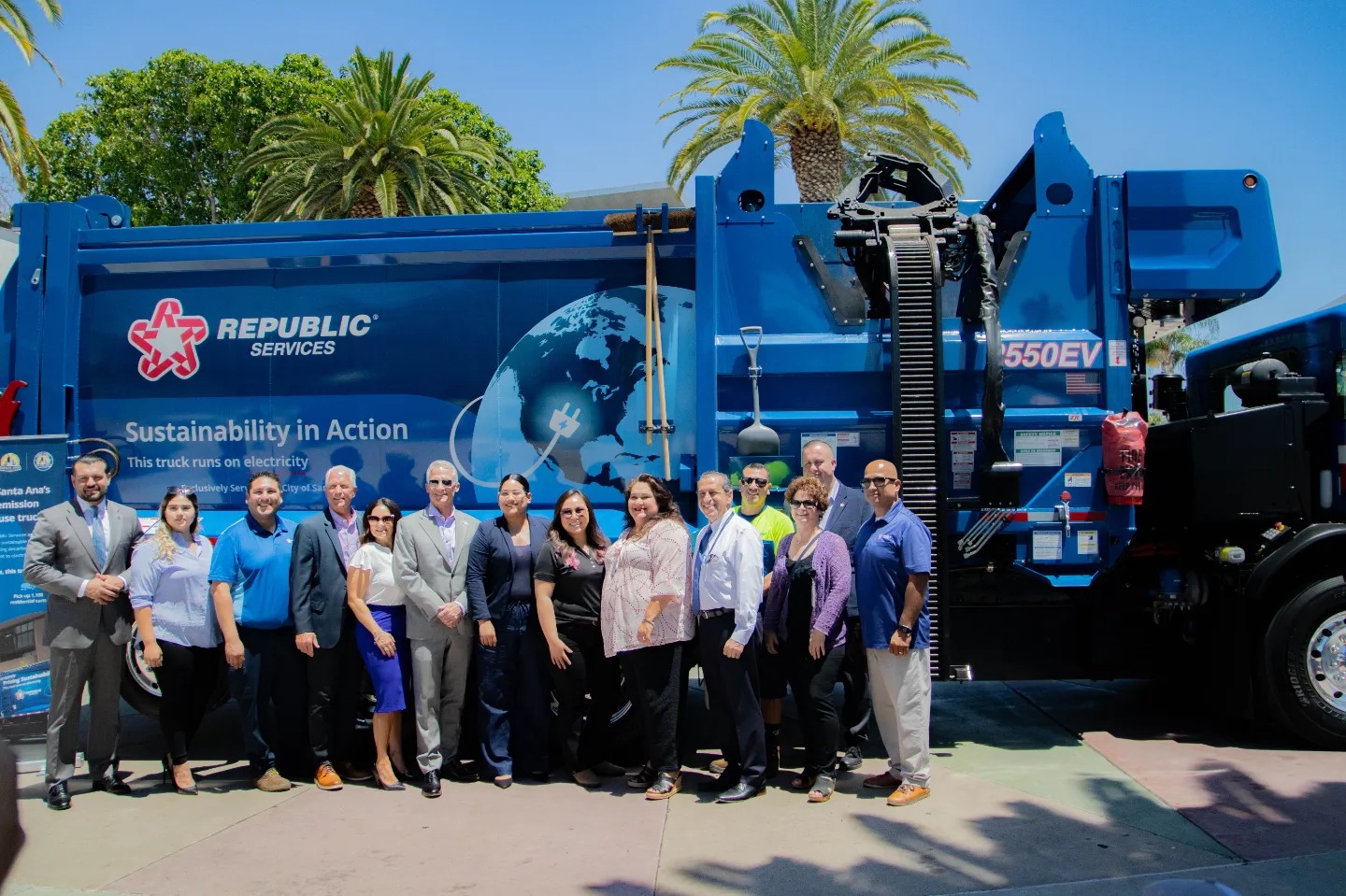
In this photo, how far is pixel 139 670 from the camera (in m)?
6.60

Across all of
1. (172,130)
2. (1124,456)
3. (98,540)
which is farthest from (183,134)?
(1124,456)

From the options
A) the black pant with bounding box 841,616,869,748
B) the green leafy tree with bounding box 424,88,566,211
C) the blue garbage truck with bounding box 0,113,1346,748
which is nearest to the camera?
the black pant with bounding box 841,616,869,748

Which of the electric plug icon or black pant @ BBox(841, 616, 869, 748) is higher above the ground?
the electric plug icon

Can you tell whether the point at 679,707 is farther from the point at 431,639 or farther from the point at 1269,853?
the point at 1269,853

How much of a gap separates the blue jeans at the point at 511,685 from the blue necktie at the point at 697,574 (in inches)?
35.4

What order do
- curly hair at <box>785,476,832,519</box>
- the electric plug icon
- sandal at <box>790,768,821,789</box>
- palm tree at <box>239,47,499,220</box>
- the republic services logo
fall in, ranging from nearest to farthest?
curly hair at <box>785,476,832,519</box>
sandal at <box>790,768,821,789</box>
the electric plug icon
the republic services logo
palm tree at <box>239,47,499,220</box>

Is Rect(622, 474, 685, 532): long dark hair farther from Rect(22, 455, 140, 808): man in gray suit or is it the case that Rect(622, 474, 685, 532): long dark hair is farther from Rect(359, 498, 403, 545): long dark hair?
Rect(22, 455, 140, 808): man in gray suit

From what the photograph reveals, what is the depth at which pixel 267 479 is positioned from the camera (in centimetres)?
596

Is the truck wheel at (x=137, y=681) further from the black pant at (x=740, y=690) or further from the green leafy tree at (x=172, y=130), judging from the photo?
the green leafy tree at (x=172, y=130)

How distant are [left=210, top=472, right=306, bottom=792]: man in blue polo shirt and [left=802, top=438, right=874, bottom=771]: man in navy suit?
9.52 ft

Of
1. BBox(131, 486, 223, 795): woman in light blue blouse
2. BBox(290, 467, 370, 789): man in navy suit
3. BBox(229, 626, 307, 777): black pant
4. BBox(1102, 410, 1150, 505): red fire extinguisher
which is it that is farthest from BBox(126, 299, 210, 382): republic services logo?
BBox(1102, 410, 1150, 505): red fire extinguisher

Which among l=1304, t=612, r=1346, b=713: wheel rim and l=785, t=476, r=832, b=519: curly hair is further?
l=1304, t=612, r=1346, b=713: wheel rim

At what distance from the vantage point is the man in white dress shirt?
5426 mm

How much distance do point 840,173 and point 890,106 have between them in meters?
1.47
